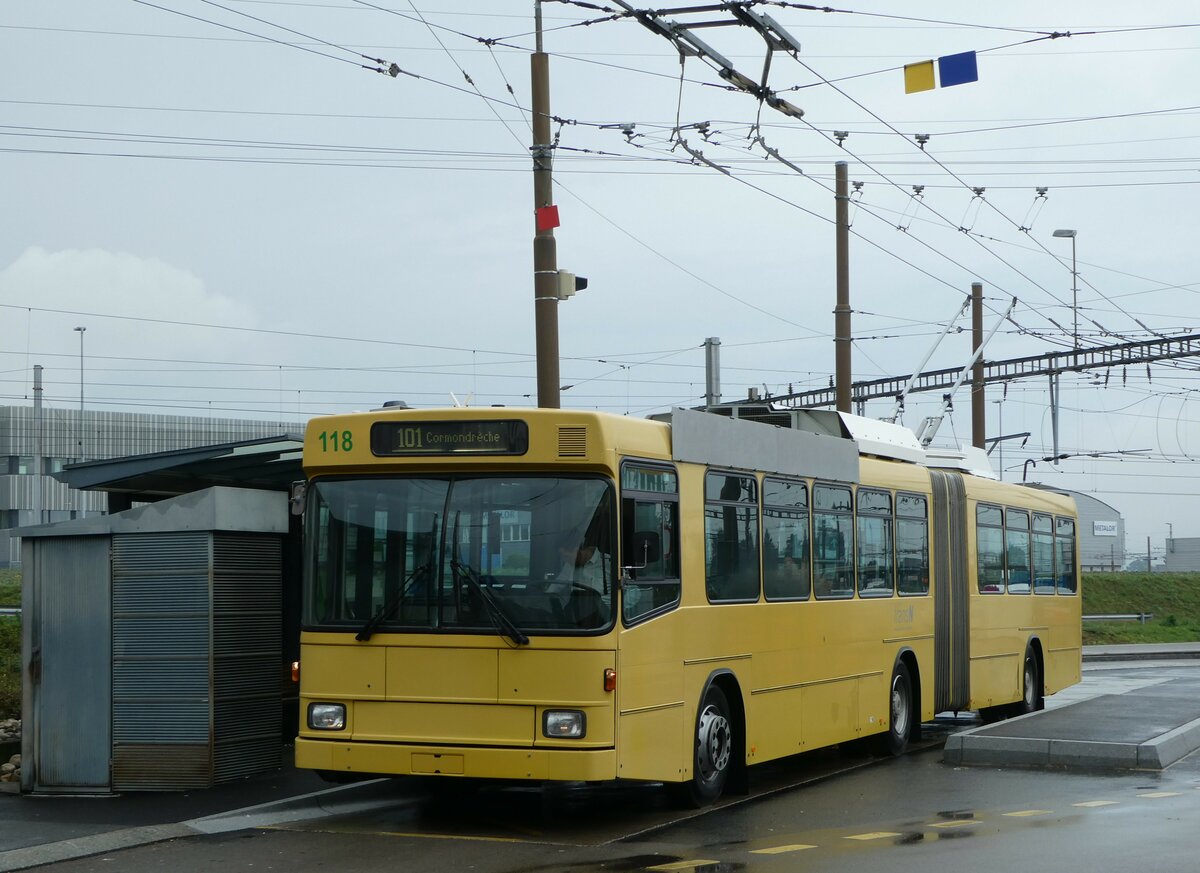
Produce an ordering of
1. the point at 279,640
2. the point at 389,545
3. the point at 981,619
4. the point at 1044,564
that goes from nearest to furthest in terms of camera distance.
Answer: the point at 389,545 → the point at 279,640 → the point at 981,619 → the point at 1044,564

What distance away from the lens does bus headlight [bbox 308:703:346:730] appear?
1077 cm

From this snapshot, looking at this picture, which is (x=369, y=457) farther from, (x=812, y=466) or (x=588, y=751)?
(x=812, y=466)

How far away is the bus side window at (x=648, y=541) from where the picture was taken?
34.7 feet

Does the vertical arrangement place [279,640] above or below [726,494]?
below

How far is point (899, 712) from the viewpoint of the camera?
16219 mm

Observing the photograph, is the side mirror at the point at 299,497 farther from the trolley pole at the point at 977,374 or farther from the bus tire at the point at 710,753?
the trolley pole at the point at 977,374

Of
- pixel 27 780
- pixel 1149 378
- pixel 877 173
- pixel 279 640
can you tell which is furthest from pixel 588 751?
pixel 1149 378

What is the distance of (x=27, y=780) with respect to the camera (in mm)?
12758

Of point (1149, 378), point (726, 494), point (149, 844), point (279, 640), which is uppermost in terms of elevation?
point (1149, 378)

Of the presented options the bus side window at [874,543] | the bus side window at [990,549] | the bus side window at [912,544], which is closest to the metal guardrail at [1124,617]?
the bus side window at [990,549]

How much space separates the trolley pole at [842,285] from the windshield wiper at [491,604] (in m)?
13.8

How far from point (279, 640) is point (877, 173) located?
594 inches

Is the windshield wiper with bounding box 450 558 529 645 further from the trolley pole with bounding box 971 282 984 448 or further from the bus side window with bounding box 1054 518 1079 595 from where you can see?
the trolley pole with bounding box 971 282 984 448

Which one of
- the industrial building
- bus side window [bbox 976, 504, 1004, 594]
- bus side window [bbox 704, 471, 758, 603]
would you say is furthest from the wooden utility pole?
the industrial building
